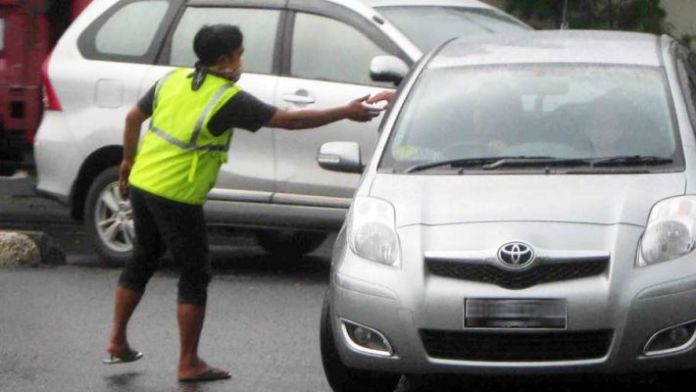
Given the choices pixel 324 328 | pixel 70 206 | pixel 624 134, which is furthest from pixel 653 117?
pixel 70 206

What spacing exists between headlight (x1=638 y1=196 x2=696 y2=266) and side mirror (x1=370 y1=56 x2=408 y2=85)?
3065 mm

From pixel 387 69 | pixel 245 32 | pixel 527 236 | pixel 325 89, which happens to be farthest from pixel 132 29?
pixel 527 236

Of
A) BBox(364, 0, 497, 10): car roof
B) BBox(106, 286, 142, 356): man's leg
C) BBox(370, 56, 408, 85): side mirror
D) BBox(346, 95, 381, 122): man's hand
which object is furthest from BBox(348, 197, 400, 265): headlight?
BBox(364, 0, 497, 10): car roof

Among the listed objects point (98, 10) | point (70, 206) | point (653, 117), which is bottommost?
point (70, 206)

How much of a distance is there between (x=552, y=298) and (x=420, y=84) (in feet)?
5.98

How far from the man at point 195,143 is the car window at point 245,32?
3058mm

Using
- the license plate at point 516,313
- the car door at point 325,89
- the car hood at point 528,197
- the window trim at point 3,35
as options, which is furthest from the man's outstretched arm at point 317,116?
the window trim at point 3,35

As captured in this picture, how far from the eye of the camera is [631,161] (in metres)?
8.09

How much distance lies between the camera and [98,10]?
12.3 m

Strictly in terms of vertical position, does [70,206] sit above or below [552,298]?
below

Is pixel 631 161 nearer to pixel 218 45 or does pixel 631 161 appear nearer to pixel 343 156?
pixel 343 156

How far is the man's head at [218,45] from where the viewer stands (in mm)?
8367

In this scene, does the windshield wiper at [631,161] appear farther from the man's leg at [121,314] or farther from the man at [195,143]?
the man's leg at [121,314]

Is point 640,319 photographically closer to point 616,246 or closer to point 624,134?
point 616,246
